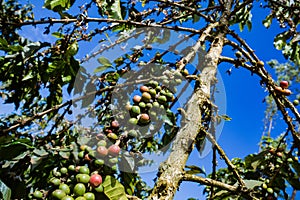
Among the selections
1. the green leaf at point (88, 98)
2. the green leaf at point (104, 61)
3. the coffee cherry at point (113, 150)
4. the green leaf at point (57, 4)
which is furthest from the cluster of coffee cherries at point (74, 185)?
the green leaf at point (57, 4)

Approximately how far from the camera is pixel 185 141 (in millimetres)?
1363

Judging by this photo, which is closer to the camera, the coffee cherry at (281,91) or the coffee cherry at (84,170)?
the coffee cherry at (84,170)

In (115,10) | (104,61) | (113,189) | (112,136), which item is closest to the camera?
(113,189)

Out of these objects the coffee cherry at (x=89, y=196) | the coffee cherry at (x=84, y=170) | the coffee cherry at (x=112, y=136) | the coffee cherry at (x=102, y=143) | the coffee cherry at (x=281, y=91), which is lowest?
the coffee cherry at (x=89, y=196)

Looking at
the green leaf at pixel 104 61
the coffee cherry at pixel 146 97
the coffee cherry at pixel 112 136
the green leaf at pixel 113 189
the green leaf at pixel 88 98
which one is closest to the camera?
the green leaf at pixel 113 189

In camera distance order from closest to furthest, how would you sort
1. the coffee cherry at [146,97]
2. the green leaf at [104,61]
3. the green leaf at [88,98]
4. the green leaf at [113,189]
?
the green leaf at [113,189] < the coffee cherry at [146,97] < the green leaf at [88,98] < the green leaf at [104,61]

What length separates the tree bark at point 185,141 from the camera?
121cm

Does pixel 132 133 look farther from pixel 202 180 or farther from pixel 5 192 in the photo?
pixel 5 192

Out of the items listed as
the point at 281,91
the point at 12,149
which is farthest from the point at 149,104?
the point at 281,91

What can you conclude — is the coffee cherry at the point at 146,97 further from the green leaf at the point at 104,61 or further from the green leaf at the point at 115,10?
the green leaf at the point at 115,10

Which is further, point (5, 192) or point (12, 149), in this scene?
point (12, 149)

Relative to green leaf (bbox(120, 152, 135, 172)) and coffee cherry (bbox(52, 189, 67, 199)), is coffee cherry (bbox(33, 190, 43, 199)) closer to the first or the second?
coffee cherry (bbox(52, 189, 67, 199))

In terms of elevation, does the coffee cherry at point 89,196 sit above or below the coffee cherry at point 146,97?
below

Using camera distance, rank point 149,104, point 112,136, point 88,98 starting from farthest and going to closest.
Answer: point 88,98 → point 149,104 → point 112,136
